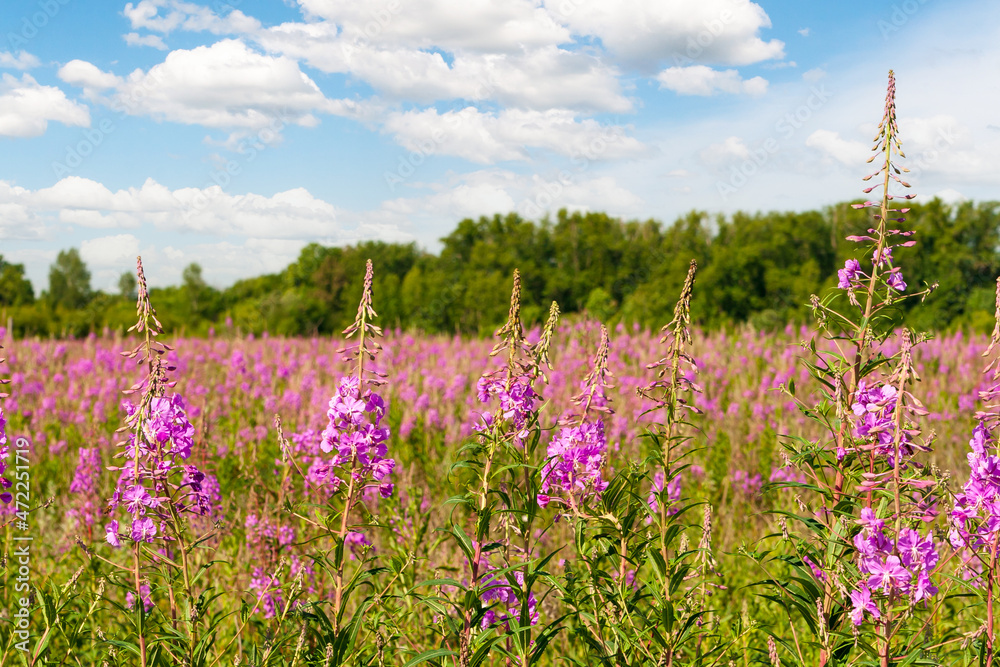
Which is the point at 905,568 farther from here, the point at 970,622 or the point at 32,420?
the point at 32,420

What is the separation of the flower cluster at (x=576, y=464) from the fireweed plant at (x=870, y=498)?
52 centimetres

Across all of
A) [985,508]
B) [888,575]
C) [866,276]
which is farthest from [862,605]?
[866,276]

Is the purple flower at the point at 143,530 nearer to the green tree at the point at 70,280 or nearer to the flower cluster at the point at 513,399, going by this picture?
the flower cluster at the point at 513,399

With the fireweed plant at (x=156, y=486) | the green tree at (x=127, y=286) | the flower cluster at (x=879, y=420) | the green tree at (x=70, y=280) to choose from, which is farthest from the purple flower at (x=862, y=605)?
the green tree at (x=70, y=280)

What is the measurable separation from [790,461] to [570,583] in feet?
2.66

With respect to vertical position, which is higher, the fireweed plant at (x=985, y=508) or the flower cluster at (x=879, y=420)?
the flower cluster at (x=879, y=420)

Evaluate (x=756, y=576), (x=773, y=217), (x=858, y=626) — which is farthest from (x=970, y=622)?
(x=773, y=217)

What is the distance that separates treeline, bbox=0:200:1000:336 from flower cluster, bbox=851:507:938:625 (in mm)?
19277

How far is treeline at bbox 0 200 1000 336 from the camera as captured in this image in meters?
23.4

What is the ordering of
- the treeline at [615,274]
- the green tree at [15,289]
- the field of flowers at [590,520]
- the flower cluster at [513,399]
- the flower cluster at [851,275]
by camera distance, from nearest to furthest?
the field of flowers at [590,520]
the flower cluster at [513,399]
the flower cluster at [851,275]
the treeline at [615,274]
the green tree at [15,289]

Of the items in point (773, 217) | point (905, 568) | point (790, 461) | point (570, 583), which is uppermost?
point (773, 217)

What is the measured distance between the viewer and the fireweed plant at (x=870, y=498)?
1758 mm

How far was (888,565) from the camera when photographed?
174 cm

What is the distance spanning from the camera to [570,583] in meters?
2.21
